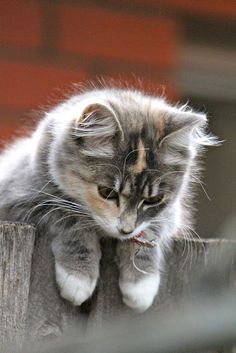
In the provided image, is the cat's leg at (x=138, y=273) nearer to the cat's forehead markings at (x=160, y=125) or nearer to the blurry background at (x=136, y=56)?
the cat's forehead markings at (x=160, y=125)

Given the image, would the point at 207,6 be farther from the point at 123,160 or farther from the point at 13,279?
the point at 13,279

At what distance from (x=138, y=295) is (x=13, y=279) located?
34 centimetres

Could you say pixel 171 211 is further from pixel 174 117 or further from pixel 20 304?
pixel 20 304

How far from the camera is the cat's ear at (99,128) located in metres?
2.20

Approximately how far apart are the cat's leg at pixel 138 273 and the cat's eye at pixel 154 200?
0.17 meters

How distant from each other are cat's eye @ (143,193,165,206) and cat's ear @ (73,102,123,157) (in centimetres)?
17

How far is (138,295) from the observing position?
1808 millimetres

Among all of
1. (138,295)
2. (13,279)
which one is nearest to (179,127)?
(138,295)

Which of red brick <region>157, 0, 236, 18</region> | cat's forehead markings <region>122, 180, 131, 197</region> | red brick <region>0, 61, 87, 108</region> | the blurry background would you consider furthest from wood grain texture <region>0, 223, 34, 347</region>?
red brick <region>157, 0, 236, 18</region>

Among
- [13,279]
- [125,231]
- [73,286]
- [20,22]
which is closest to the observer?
[13,279]

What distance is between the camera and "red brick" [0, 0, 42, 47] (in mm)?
3570

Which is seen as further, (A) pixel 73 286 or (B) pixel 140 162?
(B) pixel 140 162

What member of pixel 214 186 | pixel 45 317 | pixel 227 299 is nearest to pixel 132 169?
pixel 45 317

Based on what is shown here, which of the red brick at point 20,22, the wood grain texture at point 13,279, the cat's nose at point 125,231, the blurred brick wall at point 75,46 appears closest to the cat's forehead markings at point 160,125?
the cat's nose at point 125,231
